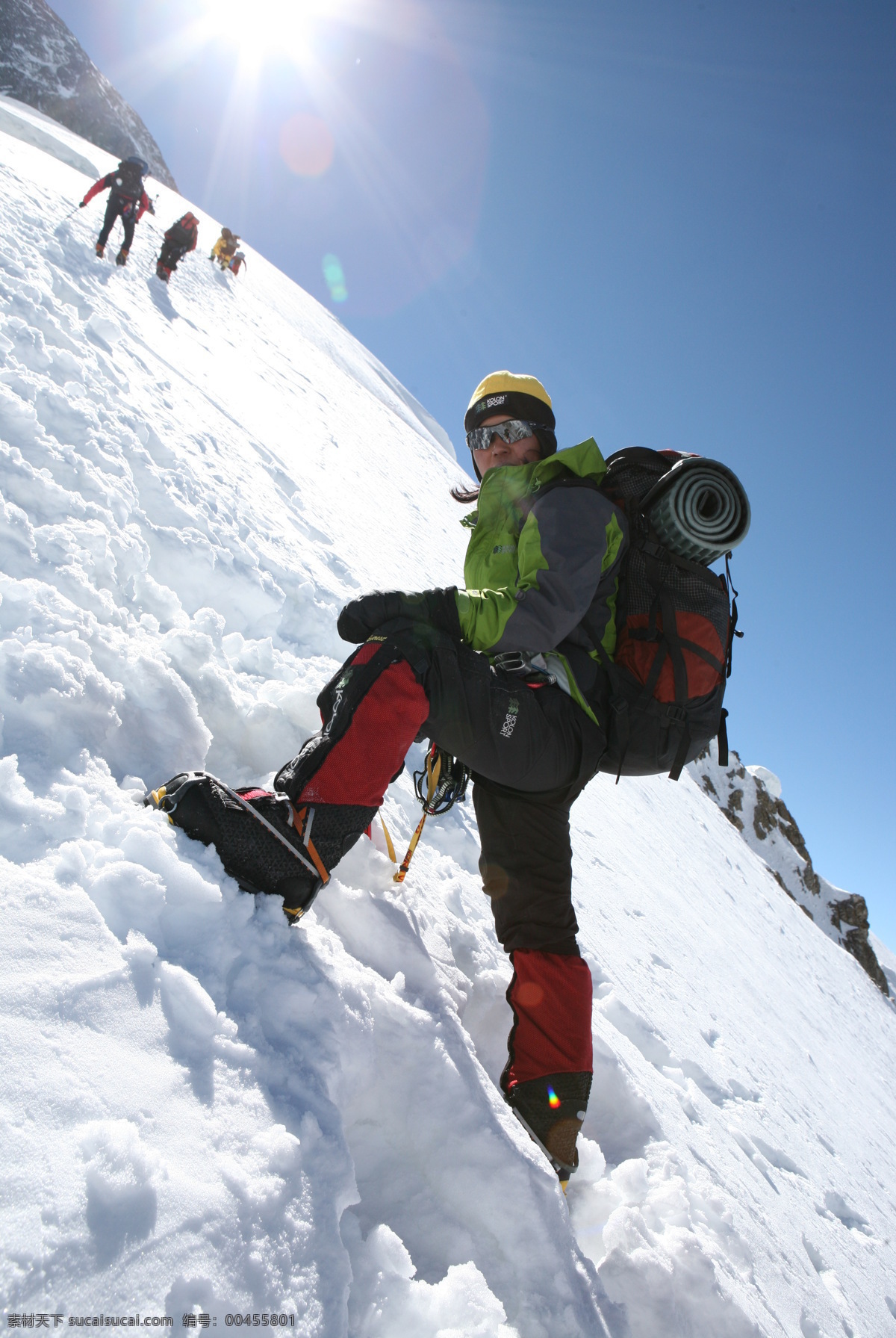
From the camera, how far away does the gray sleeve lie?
199 centimetres

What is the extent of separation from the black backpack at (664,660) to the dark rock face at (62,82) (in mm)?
88427

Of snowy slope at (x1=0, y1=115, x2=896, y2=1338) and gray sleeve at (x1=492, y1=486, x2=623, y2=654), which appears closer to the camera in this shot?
snowy slope at (x1=0, y1=115, x2=896, y2=1338)

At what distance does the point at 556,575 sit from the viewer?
1.99 m

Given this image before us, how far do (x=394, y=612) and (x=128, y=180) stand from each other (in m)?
11.9

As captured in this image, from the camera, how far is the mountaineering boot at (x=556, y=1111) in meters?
2.01

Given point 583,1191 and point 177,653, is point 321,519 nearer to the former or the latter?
point 177,653

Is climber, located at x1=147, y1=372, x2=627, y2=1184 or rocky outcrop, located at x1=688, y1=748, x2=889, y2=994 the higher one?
rocky outcrop, located at x1=688, y1=748, x2=889, y2=994

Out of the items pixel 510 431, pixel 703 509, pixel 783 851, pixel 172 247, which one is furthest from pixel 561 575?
pixel 783 851

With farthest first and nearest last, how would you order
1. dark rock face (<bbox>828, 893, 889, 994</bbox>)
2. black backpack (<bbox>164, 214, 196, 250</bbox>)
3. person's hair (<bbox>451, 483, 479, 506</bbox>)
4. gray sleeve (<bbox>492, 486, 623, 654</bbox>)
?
1. dark rock face (<bbox>828, 893, 889, 994</bbox>)
2. black backpack (<bbox>164, 214, 196, 250</bbox>)
3. person's hair (<bbox>451, 483, 479, 506</bbox>)
4. gray sleeve (<bbox>492, 486, 623, 654</bbox>)

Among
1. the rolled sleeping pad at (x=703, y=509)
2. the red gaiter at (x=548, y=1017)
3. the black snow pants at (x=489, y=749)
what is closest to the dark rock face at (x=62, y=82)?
the rolled sleeping pad at (x=703, y=509)

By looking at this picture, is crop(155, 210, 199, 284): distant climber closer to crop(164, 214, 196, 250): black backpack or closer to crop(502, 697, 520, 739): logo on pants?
crop(164, 214, 196, 250): black backpack

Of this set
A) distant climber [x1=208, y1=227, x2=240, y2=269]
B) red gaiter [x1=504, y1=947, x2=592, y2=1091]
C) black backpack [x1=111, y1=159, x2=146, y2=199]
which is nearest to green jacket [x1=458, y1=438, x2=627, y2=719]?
red gaiter [x1=504, y1=947, x2=592, y2=1091]

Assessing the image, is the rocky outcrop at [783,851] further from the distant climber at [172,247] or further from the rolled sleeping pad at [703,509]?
the rolled sleeping pad at [703,509]

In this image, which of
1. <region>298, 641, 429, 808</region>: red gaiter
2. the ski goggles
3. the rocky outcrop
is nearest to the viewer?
<region>298, 641, 429, 808</region>: red gaiter
